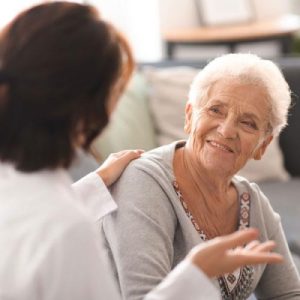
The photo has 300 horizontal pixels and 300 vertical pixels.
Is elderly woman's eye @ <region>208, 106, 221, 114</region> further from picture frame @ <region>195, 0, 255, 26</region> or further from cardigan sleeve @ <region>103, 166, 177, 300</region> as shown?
picture frame @ <region>195, 0, 255, 26</region>

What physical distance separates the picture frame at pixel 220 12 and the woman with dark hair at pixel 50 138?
3.70 metres

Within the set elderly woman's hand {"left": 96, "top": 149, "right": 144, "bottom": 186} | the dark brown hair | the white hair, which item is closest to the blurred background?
the white hair

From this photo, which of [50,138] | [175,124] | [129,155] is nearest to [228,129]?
[129,155]

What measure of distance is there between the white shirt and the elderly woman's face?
636 mm

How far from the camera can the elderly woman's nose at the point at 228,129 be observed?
168cm

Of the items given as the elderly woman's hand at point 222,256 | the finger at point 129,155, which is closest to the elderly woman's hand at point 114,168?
the finger at point 129,155

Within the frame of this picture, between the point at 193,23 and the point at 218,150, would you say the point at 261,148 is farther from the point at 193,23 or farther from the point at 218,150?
the point at 193,23

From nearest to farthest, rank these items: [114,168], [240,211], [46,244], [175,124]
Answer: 1. [46,244]
2. [114,168]
3. [240,211]
4. [175,124]

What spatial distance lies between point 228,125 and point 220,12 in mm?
3204

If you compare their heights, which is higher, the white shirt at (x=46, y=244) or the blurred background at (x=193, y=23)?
the white shirt at (x=46, y=244)

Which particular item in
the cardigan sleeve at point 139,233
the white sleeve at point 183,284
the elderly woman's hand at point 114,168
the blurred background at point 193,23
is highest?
the white sleeve at point 183,284

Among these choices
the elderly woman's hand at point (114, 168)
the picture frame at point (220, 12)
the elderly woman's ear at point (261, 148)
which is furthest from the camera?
the picture frame at point (220, 12)

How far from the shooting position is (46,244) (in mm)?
1033

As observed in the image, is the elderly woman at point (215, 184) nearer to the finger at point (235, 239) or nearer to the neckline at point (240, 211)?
the neckline at point (240, 211)
